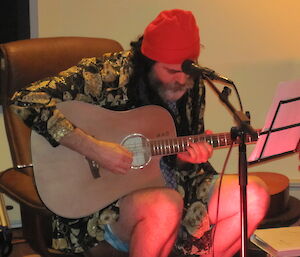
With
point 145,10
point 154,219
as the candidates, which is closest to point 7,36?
point 145,10

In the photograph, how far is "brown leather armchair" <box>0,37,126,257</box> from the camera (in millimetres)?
1903

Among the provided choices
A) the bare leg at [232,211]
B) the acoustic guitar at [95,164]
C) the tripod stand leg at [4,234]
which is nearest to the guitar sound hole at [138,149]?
the acoustic guitar at [95,164]

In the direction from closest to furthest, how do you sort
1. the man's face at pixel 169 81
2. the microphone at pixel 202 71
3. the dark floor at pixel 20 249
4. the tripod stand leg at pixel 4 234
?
1. the microphone at pixel 202 71
2. the man's face at pixel 169 81
3. the tripod stand leg at pixel 4 234
4. the dark floor at pixel 20 249

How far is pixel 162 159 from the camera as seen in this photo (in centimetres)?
211

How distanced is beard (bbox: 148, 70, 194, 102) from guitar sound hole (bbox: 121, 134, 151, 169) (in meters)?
0.18

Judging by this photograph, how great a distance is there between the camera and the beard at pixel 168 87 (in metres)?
2.03

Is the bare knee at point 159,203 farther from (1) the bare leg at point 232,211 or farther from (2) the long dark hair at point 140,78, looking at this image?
(2) the long dark hair at point 140,78

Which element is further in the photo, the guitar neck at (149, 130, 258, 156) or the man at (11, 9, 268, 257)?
the guitar neck at (149, 130, 258, 156)

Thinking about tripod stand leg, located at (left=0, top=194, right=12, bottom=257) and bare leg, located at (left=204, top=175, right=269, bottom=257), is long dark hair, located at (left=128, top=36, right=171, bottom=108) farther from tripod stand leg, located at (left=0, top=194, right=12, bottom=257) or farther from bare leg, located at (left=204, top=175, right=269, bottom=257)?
tripod stand leg, located at (left=0, top=194, right=12, bottom=257)

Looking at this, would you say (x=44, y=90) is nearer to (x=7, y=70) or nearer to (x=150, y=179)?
(x=7, y=70)

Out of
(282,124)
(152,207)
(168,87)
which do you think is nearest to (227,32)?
(168,87)

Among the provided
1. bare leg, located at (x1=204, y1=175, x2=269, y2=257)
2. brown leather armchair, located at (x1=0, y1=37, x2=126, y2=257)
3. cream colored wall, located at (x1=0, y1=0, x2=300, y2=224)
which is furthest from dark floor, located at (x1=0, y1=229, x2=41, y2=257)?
bare leg, located at (x1=204, y1=175, x2=269, y2=257)

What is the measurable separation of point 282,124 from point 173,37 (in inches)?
18.8

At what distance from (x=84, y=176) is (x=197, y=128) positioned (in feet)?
1.64
